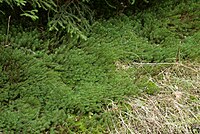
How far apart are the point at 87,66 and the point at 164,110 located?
775mm

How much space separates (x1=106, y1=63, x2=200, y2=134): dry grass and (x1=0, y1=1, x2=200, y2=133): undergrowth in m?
0.07

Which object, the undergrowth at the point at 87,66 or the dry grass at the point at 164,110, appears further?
the dry grass at the point at 164,110

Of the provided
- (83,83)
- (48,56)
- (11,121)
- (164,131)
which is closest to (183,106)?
(164,131)

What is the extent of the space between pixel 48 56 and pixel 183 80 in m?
1.27

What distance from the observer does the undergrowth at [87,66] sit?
2.82 meters

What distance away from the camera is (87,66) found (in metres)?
3.23

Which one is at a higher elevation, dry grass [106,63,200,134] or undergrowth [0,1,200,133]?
undergrowth [0,1,200,133]

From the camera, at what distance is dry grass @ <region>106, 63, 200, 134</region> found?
2.96 meters

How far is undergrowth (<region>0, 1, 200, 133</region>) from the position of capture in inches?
111

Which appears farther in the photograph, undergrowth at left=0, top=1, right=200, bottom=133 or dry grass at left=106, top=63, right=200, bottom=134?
dry grass at left=106, top=63, right=200, bottom=134

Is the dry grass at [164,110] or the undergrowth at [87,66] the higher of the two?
the undergrowth at [87,66]

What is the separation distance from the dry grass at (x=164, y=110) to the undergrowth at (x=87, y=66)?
74mm

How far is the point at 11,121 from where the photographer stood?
2.66 m

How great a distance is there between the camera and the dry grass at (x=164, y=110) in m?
2.96
